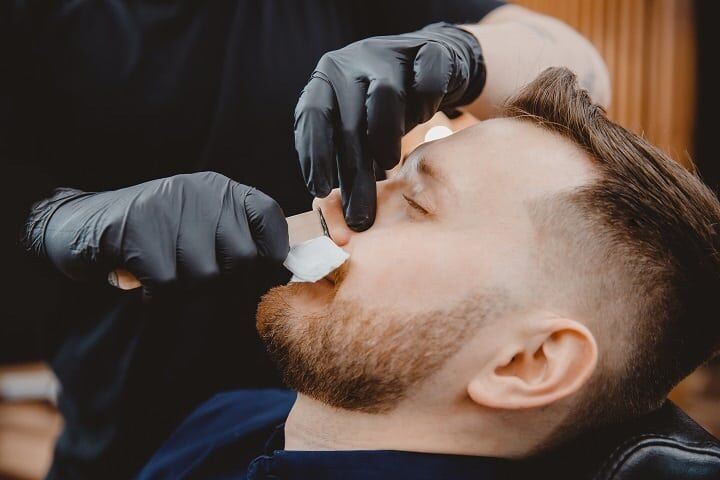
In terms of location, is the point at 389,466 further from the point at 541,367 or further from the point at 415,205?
the point at 415,205

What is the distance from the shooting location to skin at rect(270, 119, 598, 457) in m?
1.06

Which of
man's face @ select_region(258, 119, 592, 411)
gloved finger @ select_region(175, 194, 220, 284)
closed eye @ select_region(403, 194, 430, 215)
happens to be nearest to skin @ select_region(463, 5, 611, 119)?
man's face @ select_region(258, 119, 592, 411)

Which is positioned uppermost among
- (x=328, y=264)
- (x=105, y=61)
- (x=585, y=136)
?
(x=105, y=61)

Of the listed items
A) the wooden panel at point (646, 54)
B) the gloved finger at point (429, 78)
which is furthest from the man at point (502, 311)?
the wooden panel at point (646, 54)

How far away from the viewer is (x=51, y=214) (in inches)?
43.7

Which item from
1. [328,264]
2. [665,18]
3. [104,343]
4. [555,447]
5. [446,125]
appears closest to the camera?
[328,264]

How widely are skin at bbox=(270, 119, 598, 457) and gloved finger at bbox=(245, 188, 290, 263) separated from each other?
16 cm

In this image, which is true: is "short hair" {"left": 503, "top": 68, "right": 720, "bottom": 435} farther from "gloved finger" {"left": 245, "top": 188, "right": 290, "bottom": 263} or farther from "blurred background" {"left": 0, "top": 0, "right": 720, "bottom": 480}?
"blurred background" {"left": 0, "top": 0, "right": 720, "bottom": 480}

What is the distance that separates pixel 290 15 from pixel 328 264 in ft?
2.45

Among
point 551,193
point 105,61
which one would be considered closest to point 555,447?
point 551,193

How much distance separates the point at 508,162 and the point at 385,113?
0.25 metres

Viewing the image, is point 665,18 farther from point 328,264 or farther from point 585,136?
point 328,264

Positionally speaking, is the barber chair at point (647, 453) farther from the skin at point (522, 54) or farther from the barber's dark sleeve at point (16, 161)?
the barber's dark sleeve at point (16, 161)

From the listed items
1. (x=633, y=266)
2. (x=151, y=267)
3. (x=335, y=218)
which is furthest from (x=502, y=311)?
(x=151, y=267)
